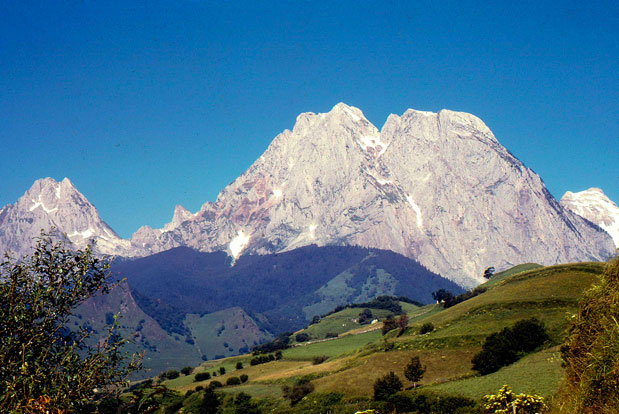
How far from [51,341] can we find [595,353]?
25.1m

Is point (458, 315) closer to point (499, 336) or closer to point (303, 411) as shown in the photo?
point (499, 336)

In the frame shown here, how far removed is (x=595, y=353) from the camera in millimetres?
20094

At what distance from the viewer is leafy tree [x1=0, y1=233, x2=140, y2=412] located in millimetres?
20625

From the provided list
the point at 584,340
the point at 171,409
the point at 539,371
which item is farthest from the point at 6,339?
the point at 171,409

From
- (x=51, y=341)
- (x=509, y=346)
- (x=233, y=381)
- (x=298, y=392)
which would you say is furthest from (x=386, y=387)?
(x=233, y=381)

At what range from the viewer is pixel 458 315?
355ft

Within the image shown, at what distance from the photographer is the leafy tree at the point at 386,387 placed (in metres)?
71.9

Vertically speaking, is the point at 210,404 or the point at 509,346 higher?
the point at 509,346

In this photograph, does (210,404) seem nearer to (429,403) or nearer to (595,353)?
(429,403)

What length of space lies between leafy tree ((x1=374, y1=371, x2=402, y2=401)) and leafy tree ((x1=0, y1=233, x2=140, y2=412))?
53.9 meters

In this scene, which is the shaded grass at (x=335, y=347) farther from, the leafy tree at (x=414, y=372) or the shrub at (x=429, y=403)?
the shrub at (x=429, y=403)

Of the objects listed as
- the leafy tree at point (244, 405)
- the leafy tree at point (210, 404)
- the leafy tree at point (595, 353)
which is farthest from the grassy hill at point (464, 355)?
the leafy tree at point (595, 353)

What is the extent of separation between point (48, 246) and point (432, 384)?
2359 inches

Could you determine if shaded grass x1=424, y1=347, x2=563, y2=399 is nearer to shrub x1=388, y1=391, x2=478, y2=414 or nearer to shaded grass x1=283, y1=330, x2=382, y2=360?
shrub x1=388, y1=391, x2=478, y2=414
